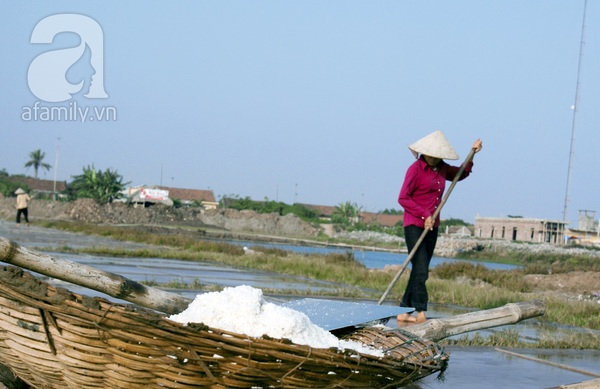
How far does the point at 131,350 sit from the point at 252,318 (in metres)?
0.70

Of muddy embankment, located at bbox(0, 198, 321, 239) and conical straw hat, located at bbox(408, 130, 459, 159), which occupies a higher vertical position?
conical straw hat, located at bbox(408, 130, 459, 159)

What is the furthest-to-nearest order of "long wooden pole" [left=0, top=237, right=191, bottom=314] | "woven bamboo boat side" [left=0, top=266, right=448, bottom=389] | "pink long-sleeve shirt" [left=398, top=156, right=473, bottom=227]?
"pink long-sleeve shirt" [left=398, top=156, right=473, bottom=227]
"long wooden pole" [left=0, top=237, right=191, bottom=314]
"woven bamboo boat side" [left=0, top=266, right=448, bottom=389]

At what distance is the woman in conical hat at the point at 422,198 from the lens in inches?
313

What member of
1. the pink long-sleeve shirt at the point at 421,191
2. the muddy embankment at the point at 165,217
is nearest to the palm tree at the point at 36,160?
the muddy embankment at the point at 165,217

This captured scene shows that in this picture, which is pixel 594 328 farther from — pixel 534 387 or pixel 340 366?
pixel 340 366

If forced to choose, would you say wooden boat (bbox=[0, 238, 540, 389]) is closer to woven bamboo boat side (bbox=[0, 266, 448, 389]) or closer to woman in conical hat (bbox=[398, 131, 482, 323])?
woven bamboo boat side (bbox=[0, 266, 448, 389])

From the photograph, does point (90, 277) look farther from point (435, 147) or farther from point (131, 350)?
point (435, 147)

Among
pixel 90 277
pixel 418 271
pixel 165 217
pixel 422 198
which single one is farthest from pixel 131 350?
pixel 165 217

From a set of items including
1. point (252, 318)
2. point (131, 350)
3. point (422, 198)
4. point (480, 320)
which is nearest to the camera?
point (131, 350)

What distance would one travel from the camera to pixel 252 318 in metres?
4.00

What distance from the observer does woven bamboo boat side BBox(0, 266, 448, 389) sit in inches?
134

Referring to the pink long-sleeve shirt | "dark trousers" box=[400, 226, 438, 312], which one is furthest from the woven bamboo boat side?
the pink long-sleeve shirt

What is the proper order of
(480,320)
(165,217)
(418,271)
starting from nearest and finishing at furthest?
(480,320)
(418,271)
(165,217)

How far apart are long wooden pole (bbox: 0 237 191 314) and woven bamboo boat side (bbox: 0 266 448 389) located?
2.12 feet
